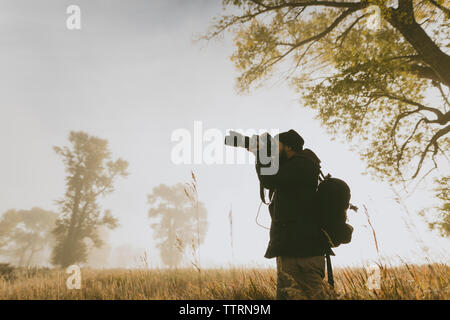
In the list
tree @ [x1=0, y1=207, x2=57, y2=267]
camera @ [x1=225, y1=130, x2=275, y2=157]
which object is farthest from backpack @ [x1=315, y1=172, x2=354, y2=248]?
tree @ [x1=0, y1=207, x2=57, y2=267]

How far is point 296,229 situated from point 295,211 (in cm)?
18

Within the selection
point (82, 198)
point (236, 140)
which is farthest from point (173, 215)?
point (236, 140)

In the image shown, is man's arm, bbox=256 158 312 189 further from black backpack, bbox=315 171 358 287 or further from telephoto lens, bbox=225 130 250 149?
telephoto lens, bbox=225 130 250 149

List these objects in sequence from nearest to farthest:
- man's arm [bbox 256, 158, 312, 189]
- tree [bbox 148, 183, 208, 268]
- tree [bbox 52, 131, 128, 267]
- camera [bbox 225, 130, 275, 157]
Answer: man's arm [bbox 256, 158, 312, 189] → camera [bbox 225, 130, 275, 157] → tree [bbox 52, 131, 128, 267] → tree [bbox 148, 183, 208, 268]

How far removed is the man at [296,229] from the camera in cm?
199

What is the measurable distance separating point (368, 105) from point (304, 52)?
2.85 m

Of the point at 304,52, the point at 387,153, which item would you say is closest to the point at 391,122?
the point at 387,153

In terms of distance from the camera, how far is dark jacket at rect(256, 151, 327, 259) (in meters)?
2.03

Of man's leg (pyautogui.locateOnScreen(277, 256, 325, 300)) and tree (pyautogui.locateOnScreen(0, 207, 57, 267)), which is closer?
man's leg (pyautogui.locateOnScreen(277, 256, 325, 300))

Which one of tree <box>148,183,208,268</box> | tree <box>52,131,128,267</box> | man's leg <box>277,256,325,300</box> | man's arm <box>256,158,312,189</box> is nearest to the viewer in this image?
man's leg <box>277,256,325,300</box>

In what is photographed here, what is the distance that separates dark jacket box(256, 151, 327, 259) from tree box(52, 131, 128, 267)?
68.1 ft

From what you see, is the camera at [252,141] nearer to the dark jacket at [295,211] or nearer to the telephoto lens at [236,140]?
Result: the telephoto lens at [236,140]
